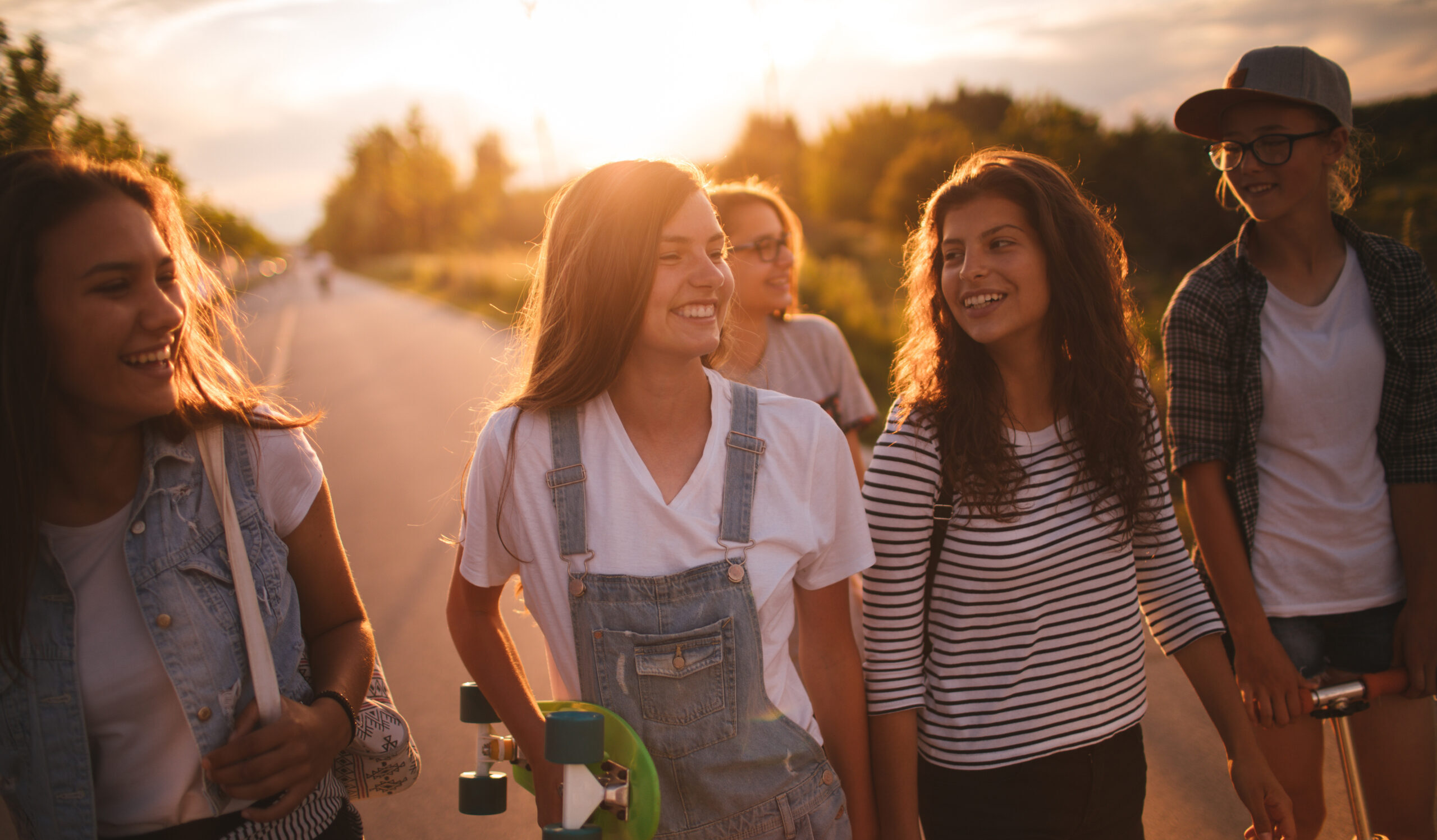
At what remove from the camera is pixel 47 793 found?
1500 mm

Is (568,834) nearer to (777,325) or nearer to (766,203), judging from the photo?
(777,325)

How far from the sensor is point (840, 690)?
1.85 metres

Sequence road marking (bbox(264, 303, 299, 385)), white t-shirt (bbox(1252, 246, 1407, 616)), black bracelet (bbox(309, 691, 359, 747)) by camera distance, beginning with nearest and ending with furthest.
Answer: black bracelet (bbox(309, 691, 359, 747)) → white t-shirt (bbox(1252, 246, 1407, 616)) → road marking (bbox(264, 303, 299, 385))

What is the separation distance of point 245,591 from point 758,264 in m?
2.22

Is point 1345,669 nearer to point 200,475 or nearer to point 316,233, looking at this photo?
point 200,475

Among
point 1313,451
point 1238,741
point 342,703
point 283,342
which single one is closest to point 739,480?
point 342,703

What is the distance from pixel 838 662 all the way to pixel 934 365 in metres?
0.77

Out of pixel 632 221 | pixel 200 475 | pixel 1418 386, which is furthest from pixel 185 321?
pixel 1418 386

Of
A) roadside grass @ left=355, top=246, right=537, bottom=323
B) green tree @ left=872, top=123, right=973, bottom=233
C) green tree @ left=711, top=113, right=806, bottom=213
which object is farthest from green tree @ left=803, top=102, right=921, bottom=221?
roadside grass @ left=355, top=246, right=537, bottom=323

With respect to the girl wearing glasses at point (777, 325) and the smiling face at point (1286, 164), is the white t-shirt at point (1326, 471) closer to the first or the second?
the smiling face at point (1286, 164)

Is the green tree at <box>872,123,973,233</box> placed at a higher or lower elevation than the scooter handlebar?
higher

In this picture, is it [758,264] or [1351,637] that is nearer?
[1351,637]

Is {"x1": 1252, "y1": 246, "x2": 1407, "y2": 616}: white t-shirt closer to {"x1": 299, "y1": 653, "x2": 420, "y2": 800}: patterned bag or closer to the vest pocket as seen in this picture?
the vest pocket

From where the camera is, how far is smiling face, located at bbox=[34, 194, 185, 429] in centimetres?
150
